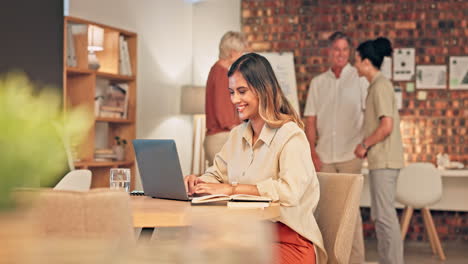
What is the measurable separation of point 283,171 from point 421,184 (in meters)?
4.15

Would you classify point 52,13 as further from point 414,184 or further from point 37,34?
point 414,184

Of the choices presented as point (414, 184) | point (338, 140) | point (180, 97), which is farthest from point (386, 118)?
point (180, 97)

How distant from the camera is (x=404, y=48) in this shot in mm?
7355

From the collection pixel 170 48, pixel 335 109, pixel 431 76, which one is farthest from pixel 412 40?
pixel 170 48

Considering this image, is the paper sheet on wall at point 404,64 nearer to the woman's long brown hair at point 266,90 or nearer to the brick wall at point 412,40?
the brick wall at point 412,40

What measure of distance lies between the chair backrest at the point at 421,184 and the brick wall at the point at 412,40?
0.83 metres

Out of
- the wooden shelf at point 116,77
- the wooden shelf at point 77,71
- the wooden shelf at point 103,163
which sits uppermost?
the wooden shelf at point 77,71

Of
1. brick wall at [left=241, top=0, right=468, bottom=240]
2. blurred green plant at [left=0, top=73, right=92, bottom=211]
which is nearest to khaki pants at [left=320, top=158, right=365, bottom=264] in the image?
brick wall at [left=241, top=0, right=468, bottom=240]

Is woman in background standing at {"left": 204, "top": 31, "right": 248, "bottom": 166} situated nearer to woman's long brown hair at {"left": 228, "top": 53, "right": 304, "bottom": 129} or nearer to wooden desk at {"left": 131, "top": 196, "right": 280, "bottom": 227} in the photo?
woman's long brown hair at {"left": 228, "top": 53, "right": 304, "bottom": 129}

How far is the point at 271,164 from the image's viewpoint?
8.99 ft

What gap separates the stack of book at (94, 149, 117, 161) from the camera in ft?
21.3

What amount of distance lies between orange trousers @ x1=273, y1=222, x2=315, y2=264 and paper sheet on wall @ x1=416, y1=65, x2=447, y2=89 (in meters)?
5.07

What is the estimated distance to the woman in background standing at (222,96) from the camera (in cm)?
514

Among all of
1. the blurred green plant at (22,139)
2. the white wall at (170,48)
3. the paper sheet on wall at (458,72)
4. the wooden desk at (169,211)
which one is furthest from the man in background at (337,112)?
the blurred green plant at (22,139)
